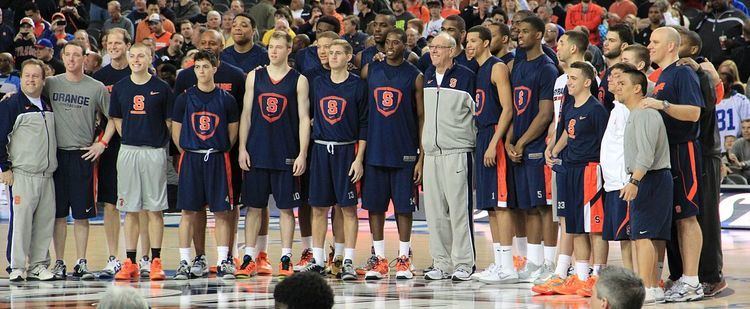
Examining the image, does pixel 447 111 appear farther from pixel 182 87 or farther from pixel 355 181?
pixel 182 87

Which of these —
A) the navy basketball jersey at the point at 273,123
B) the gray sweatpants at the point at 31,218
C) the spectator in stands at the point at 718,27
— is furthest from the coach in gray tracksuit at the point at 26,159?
the spectator in stands at the point at 718,27

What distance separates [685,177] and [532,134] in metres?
1.55

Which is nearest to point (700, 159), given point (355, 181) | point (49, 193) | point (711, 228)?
point (711, 228)

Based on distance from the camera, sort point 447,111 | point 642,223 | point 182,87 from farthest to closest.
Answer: point 182,87 < point 447,111 < point 642,223

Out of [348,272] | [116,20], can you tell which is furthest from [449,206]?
[116,20]

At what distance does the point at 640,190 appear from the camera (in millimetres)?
9875

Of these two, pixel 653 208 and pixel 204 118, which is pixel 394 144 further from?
pixel 653 208

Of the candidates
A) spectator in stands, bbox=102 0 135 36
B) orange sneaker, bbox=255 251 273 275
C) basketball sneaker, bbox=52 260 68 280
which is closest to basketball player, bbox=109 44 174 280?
basketball sneaker, bbox=52 260 68 280

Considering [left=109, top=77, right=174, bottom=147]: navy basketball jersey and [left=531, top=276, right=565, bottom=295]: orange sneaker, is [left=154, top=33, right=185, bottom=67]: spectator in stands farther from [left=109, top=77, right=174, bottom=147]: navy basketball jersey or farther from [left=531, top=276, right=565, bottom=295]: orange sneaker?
[left=531, top=276, right=565, bottom=295]: orange sneaker

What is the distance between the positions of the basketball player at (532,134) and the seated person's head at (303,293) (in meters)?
5.99

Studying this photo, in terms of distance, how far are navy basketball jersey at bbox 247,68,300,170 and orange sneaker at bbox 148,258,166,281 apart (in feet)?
4.08

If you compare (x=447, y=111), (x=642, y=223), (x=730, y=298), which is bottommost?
(x=730, y=298)

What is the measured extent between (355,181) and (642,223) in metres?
2.94

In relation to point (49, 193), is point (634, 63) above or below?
above
